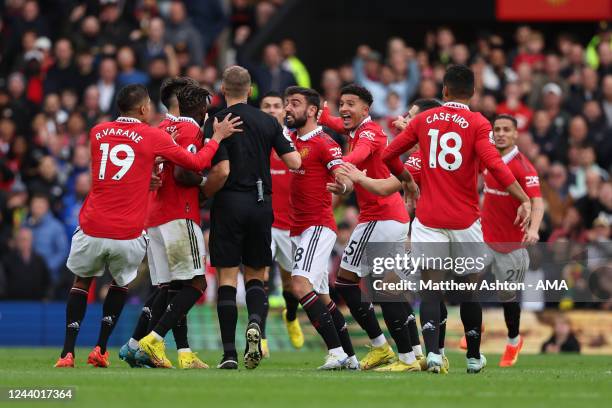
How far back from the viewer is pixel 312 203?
1440 centimetres

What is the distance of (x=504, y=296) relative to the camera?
52.9ft

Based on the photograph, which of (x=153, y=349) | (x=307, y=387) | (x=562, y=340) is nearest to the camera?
(x=307, y=387)

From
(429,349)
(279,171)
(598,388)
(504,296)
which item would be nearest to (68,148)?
(279,171)

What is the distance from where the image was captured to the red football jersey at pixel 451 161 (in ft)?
42.8

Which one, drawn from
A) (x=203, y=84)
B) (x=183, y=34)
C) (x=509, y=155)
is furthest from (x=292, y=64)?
(x=509, y=155)

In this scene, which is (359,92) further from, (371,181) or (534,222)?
(534,222)

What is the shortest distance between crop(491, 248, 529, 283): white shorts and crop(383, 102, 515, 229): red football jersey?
3262 millimetres

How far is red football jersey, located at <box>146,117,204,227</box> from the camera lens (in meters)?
14.0

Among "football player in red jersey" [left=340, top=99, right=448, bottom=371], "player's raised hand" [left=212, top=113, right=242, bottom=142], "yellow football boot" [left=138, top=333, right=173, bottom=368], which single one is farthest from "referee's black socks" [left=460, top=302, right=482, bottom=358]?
"yellow football boot" [left=138, top=333, right=173, bottom=368]

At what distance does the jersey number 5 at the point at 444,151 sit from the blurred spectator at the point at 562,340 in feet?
23.7

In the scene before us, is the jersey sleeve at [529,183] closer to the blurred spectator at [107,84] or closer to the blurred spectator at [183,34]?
the blurred spectator at [107,84]

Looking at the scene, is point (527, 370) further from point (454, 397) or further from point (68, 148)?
point (68, 148)

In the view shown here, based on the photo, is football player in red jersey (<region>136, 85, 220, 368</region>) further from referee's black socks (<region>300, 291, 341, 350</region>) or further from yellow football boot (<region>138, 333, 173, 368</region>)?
referee's black socks (<region>300, 291, 341, 350</region>)

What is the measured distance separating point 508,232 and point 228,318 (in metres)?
4.23
